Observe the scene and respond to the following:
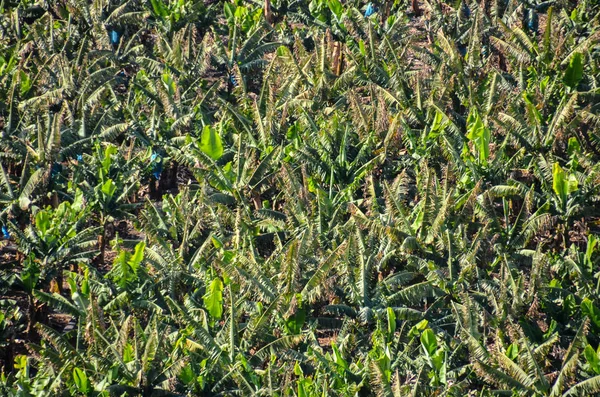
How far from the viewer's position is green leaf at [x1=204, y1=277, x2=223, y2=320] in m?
8.86

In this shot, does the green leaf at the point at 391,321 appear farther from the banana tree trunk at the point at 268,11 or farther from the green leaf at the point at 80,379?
the banana tree trunk at the point at 268,11

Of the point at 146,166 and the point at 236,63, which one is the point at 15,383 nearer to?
the point at 146,166

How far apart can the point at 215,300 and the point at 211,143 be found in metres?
2.61

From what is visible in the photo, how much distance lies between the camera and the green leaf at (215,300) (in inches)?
349

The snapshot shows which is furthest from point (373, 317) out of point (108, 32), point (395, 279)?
point (108, 32)

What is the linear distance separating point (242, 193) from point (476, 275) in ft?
9.33

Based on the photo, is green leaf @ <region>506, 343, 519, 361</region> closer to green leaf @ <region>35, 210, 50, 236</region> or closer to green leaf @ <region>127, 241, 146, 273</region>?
green leaf @ <region>127, 241, 146, 273</region>

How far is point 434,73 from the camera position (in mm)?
12922

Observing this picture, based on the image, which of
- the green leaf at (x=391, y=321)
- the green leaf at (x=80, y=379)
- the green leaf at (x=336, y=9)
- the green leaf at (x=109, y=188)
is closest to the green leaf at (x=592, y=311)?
the green leaf at (x=391, y=321)

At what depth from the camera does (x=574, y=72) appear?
12062 mm

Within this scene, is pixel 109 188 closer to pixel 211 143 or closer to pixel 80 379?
pixel 211 143

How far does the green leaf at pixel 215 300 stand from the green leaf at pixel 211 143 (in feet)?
7.84

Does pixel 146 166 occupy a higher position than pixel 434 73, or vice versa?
pixel 434 73

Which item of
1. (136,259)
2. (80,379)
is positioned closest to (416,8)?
(136,259)
